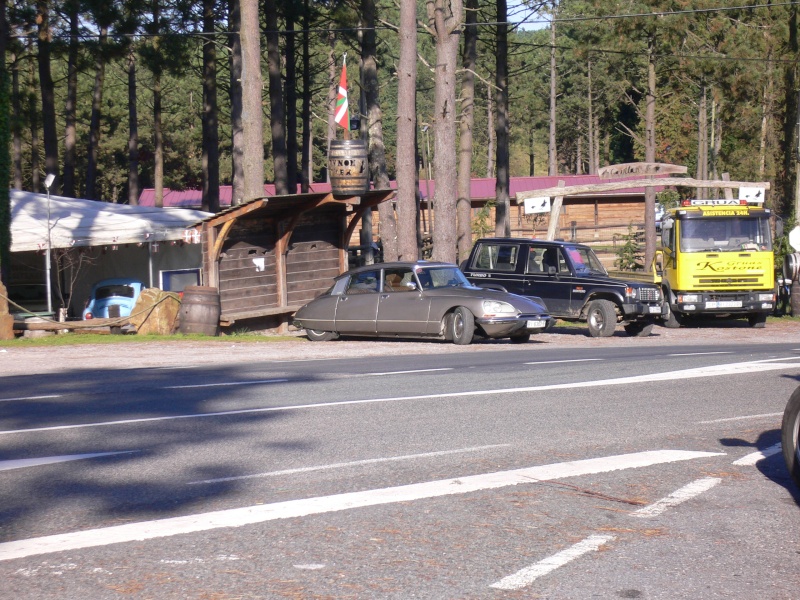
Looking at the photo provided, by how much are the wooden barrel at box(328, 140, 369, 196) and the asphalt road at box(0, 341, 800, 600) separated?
11.5m

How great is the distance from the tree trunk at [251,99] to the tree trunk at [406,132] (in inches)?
143

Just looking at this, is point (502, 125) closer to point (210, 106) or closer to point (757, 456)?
point (210, 106)

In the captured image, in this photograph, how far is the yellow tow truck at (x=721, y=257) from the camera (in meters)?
24.2

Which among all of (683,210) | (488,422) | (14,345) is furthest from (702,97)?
(488,422)

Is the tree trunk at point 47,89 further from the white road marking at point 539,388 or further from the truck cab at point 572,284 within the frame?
the white road marking at point 539,388

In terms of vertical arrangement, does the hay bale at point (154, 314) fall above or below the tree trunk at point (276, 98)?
below

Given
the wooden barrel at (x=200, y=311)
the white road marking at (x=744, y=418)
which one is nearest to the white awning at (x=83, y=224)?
the wooden barrel at (x=200, y=311)

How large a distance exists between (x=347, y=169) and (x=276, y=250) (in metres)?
2.75

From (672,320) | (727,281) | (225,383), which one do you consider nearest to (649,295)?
(727,281)

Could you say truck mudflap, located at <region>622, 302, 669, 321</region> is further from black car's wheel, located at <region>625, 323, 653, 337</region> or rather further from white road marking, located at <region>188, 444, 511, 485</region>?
white road marking, located at <region>188, 444, 511, 485</region>

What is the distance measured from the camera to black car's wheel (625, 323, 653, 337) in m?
23.1

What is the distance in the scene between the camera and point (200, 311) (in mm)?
21531

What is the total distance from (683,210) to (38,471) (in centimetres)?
1949

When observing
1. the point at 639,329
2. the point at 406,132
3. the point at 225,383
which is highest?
Result: the point at 406,132
